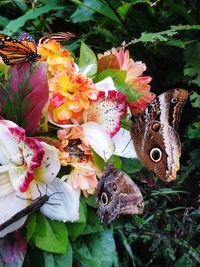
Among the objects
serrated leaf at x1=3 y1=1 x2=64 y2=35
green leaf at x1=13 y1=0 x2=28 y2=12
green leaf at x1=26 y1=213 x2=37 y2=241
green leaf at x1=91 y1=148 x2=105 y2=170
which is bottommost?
green leaf at x1=13 y1=0 x2=28 y2=12

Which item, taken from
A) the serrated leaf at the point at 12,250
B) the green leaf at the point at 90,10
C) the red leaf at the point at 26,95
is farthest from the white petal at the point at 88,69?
the green leaf at the point at 90,10

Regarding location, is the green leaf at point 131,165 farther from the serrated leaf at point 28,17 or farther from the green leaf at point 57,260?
the serrated leaf at point 28,17

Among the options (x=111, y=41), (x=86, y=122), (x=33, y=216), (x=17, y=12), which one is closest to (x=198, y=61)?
(x=111, y=41)

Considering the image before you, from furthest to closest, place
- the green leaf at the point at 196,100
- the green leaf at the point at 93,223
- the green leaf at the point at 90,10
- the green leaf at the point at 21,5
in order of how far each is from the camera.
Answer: the green leaf at the point at 21,5, the green leaf at the point at 90,10, the green leaf at the point at 196,100, the green leaf at the point at 93,223

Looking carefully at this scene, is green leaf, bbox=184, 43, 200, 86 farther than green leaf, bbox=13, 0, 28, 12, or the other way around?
green leaf, bbox=13, 0, 28, 12

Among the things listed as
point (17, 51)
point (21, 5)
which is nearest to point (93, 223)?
point (17, 51)

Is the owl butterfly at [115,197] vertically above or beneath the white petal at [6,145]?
beneath

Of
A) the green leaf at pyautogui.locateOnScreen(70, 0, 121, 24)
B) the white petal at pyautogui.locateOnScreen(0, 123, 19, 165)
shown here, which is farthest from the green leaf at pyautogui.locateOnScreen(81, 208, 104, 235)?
the green leaf at pyautogui.locateOnScreen(70, 0, 121, 24)

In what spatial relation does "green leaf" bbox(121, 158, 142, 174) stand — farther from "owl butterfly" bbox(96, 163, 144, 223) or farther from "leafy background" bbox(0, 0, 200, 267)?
"owl butterfly" bbox(96, 163, 144, 223)
